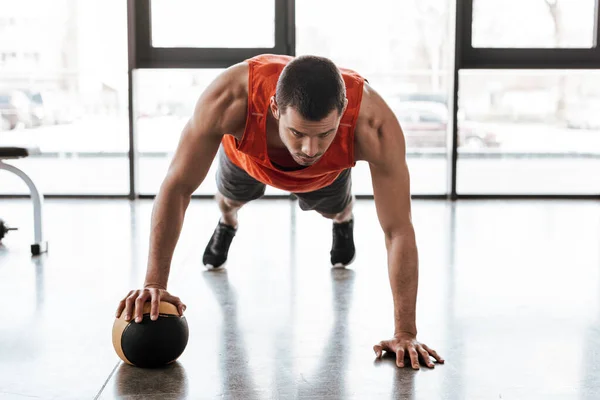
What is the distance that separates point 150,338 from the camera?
171 centimetres

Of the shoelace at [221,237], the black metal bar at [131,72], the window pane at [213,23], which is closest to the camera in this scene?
the shoelace at [221,237]

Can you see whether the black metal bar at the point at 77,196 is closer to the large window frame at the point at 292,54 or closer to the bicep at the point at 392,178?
the large window frame at the point at 292,54

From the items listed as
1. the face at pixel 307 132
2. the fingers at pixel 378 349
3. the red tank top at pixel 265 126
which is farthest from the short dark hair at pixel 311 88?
the fingers at pixel 378 349

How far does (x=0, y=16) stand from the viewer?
4.79m

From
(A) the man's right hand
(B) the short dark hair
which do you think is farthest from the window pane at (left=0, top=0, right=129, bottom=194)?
(B) the short dark hair

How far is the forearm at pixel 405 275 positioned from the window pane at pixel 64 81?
3.43 metres

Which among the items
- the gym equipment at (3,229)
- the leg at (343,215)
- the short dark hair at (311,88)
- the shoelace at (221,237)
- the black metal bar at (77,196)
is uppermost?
the short dark hair at (311,88)

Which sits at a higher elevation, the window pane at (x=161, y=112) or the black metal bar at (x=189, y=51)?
the black metal bar at (x=189, y=51)

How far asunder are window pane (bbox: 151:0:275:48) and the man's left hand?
10.8ft

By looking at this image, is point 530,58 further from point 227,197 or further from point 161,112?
point 227,197

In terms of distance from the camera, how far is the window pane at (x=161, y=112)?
16.0 ft

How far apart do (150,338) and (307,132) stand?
0.63 metres

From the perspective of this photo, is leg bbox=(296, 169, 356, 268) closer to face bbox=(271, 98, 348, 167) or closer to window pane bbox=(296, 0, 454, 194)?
face bbox=(271, 98, 348, 167)

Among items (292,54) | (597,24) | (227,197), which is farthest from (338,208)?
(597,24)
